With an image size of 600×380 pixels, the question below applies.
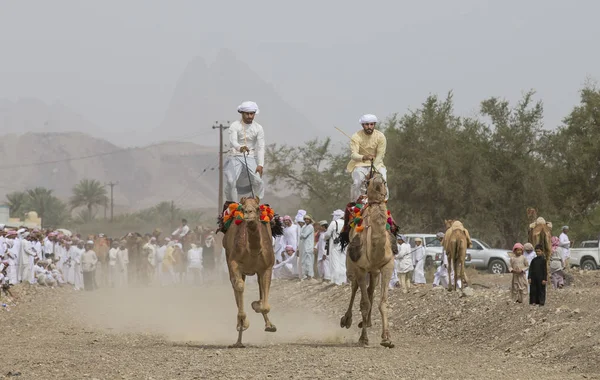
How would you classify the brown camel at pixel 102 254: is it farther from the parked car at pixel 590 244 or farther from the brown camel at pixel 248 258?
the brown camel at pixel 248 258

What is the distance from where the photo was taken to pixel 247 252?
1684cm

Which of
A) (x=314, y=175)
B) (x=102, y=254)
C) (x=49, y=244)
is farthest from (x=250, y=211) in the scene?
(x=314, y=175)

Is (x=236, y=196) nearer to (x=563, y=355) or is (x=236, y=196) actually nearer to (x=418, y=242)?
(x=563, y=355)

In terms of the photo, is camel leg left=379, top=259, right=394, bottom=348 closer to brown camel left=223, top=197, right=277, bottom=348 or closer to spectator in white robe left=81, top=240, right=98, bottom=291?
brown camel left=223, top=197, right=277, bottom=348

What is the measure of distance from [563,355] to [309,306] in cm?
1323

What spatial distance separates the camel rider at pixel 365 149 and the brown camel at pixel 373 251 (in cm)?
155

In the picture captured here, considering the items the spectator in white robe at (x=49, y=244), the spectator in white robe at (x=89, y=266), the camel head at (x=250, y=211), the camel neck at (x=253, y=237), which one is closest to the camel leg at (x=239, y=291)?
the camel neck at (x=253, y=237)

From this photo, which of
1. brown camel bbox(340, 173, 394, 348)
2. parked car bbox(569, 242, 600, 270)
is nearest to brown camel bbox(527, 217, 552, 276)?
brown camel bbox(340, 173, 394, 348)

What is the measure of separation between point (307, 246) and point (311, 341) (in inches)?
621

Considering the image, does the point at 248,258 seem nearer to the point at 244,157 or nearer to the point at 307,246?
the point at 244,157

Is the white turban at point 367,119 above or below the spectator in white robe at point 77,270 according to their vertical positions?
above

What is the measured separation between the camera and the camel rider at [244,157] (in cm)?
1858

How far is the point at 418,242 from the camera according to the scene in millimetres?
34219

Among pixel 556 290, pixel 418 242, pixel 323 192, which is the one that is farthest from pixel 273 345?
pixel 323 192
